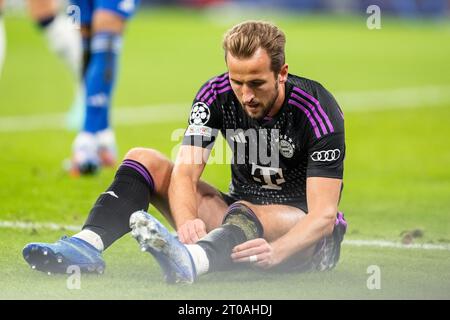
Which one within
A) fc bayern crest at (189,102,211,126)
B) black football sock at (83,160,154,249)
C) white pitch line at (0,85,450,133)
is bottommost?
black football sock at (83,160,154,249)

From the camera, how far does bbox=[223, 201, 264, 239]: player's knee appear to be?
5.97 meters

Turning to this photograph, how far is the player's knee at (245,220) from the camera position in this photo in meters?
5.97

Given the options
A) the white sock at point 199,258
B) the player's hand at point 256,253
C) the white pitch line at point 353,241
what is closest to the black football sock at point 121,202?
the white sock at point 199,258

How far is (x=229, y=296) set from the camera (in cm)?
546

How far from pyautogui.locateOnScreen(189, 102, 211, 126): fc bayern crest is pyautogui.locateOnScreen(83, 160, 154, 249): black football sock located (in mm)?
409

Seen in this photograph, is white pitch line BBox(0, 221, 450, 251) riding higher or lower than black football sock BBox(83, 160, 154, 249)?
lower

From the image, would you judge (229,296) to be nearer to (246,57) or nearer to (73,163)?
(246,57)

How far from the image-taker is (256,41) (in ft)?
18.9

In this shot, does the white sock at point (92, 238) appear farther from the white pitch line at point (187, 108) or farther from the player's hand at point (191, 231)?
the white pitch line at point (187, 108)

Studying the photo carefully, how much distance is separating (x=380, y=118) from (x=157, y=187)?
7959 mm

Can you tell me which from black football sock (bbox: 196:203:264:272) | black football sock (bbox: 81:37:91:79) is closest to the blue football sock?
black football sock (bbox: 81:37:91:79)

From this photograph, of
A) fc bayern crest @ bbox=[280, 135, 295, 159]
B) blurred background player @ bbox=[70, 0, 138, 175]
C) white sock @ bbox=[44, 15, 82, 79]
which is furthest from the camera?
white sock @ bbox=[44, 15, 82, 79]

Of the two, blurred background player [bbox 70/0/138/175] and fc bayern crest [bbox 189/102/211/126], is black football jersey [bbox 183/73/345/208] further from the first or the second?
blurred background player [bbox 70/0/138/175]

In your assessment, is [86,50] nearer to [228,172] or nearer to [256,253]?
[228,172]
